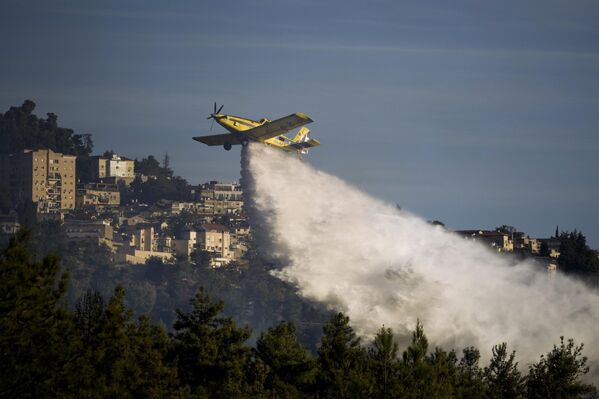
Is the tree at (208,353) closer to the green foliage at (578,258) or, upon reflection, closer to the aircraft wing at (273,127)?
the aircraft wing at (273,127)

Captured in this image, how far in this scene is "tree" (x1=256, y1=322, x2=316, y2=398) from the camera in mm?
62719

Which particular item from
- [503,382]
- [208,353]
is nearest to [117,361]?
[208,353]

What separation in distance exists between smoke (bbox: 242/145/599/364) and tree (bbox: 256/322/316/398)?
58.2 feet

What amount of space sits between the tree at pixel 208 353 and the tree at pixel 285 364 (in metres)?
0.88

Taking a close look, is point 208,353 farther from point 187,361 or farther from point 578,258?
point 578,258

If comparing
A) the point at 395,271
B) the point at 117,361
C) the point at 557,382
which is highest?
the point at 395,271

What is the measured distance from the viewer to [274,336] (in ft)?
217

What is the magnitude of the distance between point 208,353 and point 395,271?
83.6 feet

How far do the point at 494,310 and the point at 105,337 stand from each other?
41.0 metres

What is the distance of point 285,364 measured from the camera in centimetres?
6425

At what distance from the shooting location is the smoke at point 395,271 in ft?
280

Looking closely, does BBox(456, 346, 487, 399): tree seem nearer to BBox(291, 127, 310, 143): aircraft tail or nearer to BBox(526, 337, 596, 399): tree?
BBox(526, 337, 596, 399): tree

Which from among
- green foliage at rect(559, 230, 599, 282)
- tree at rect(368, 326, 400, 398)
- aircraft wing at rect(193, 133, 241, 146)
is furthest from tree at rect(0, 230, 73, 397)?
green foliage at rect(559, 230, 599, 282)

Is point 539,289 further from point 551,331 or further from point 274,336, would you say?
point 274,336
